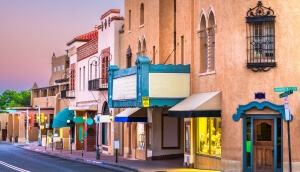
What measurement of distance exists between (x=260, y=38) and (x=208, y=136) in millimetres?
5859

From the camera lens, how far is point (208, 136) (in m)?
31.8

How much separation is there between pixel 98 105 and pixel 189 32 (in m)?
22.6

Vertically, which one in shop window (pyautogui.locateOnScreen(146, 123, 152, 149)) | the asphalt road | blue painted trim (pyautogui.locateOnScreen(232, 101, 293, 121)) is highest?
blue painted trim (pyautogui.locateOnScreen(232, 101, 293, 121))

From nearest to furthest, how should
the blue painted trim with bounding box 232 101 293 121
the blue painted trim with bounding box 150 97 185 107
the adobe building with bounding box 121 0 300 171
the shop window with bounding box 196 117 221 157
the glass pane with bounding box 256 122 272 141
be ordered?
the blue painted trim with bounding box 232 101 293 121 → the adobe building with bounding box 121 0 300 171 → the glass pane with bounding box 256 122 272 141 → the shop window with bounding box 196 117 221 157 → the blue painted trim with bounding box 150 97 185 107

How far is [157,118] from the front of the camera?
40625 mm

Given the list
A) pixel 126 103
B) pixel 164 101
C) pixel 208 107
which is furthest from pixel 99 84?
pixel 208 107

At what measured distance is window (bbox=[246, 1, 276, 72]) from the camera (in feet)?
92.2

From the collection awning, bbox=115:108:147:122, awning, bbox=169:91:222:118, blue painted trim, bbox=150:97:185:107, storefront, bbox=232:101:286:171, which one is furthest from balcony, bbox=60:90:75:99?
storefront, bbox=232:101:286:171

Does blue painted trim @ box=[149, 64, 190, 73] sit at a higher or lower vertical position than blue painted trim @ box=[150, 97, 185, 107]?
higher

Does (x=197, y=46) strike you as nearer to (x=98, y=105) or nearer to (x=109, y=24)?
(x=109, y=24)

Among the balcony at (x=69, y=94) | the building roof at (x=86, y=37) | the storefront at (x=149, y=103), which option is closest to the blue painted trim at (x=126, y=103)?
the storefront at (x=149, y=103)

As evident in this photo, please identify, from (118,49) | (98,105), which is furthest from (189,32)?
(98,105)

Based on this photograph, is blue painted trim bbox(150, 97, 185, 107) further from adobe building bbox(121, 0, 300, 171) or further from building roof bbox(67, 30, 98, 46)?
building roof bbox(67, 30, 98, 46)

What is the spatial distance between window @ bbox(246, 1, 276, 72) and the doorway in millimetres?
2324
